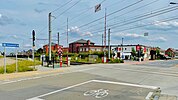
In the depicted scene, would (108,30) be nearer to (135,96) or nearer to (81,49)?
(135,96)

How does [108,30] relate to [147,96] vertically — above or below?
above

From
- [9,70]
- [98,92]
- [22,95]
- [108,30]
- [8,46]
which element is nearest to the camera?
[22,95]

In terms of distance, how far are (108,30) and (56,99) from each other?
39.0 meters

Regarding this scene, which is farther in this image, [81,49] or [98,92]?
[81,49]

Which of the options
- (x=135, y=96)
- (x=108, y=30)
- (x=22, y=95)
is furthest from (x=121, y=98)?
(x=108, y=30)

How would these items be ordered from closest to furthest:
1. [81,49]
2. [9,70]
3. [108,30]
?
[9,70]
[108,30]
[81,49]

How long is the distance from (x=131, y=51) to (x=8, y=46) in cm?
7162

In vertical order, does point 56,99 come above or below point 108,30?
below

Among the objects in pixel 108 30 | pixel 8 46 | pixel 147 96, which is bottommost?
pixel 147 96

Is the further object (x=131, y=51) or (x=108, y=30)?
(x=131, y=51)

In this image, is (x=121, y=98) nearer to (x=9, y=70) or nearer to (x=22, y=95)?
(x=22, y=95)

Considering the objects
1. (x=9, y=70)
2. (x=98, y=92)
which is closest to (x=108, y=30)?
(x=9, y=70)

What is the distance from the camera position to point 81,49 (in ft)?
344

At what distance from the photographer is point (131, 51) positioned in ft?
288
